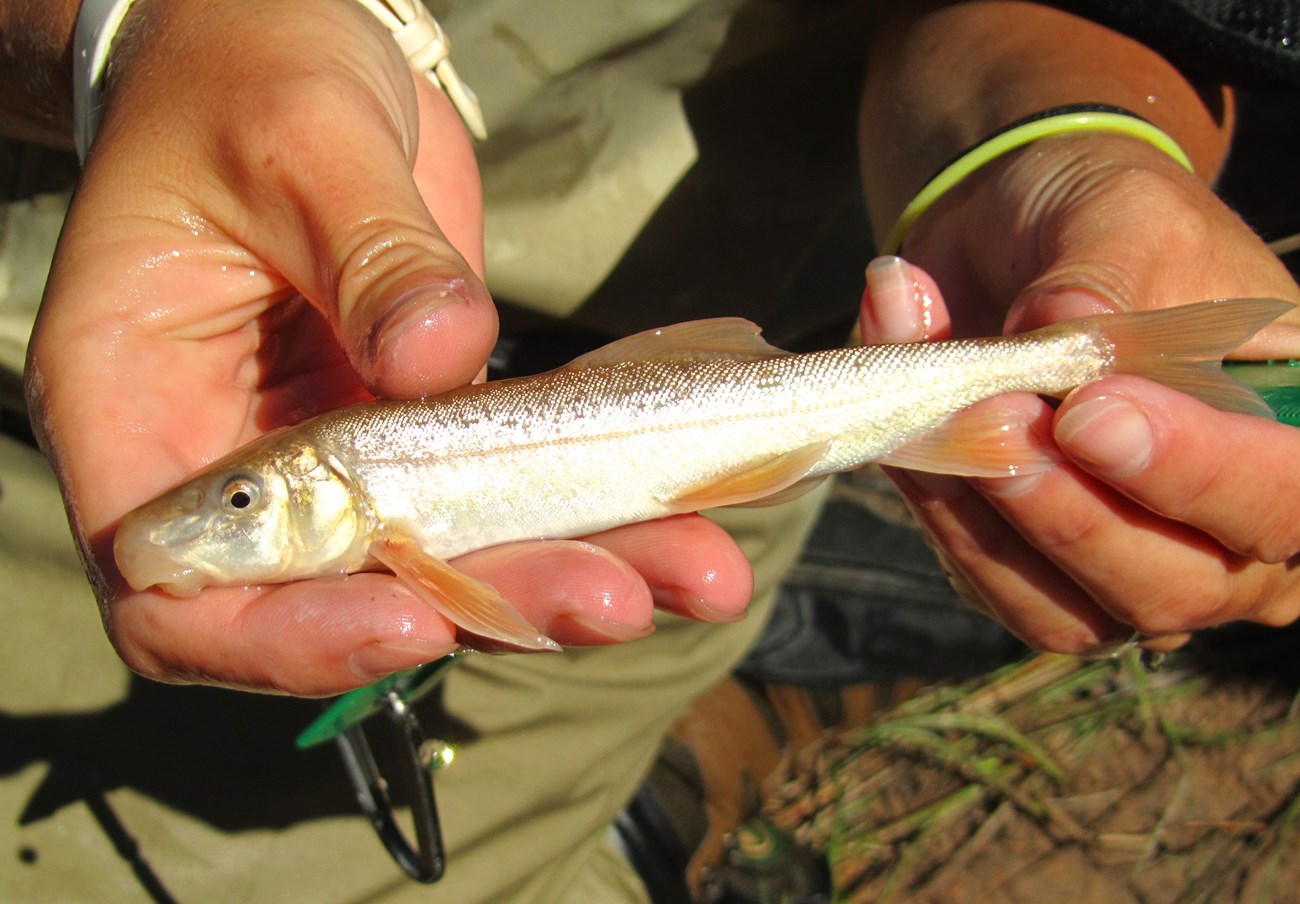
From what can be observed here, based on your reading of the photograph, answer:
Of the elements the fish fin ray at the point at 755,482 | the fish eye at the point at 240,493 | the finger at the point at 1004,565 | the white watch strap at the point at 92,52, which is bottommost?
the finger at the point at 1004,565

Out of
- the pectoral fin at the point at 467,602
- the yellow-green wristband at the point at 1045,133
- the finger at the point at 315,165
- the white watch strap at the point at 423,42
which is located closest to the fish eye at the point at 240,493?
the pectoral fin at the point at 467,602

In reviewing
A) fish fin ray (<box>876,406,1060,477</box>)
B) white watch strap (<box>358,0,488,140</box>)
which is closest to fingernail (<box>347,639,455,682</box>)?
fish fin ray (<box>876,406,1060,477</box>)

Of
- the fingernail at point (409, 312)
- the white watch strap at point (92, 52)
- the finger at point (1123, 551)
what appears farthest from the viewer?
the white watch strap at point (92, 52)

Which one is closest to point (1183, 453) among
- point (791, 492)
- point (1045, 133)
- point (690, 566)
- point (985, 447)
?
point (985, 447)

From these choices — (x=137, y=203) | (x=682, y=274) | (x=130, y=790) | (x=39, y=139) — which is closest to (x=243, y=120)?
(x=137, y=203)

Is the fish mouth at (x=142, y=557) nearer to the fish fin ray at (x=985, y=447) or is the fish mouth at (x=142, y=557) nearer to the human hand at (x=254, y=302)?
the human hand at (x=254, y=302)

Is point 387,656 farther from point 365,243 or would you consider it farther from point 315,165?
point 315,165
